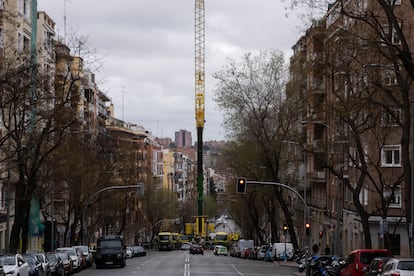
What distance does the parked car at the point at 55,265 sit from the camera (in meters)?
40.0

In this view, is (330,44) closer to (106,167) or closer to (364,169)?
(364,169)

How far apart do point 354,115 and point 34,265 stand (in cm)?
1601

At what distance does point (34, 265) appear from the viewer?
3372 cm

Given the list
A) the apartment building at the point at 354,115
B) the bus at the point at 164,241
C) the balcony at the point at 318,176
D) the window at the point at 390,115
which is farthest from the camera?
the bus at the point at 164,241

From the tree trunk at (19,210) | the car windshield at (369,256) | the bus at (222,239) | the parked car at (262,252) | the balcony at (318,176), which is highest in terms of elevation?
the balcony at (318,176)

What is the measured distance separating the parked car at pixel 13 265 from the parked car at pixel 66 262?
44.6 feet

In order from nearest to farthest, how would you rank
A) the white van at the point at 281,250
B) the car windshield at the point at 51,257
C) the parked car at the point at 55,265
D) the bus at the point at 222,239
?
the parked car at the point at 55,265 < the car windshield at the point at 51,257 < the white van at the point at 281,250 < the bus at the point at 222,239

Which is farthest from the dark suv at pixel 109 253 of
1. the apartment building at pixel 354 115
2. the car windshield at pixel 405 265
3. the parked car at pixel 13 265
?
the car windshield at pixel 405 265

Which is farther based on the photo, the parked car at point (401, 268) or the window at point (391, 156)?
the window at point (391, 156)

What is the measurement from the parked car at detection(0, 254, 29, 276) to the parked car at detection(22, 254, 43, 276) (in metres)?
2.58

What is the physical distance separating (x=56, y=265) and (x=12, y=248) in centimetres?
287

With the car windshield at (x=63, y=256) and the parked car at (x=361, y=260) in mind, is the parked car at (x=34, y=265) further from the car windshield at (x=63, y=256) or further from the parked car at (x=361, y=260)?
the parked car at (x=361, y=260)

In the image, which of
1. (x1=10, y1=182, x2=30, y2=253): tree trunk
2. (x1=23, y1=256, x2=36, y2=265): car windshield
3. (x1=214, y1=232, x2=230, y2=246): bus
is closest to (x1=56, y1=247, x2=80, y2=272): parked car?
(x1=10, y1=182, x2=30, y2=253): tree trunk

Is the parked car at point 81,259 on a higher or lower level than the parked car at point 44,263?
lower
